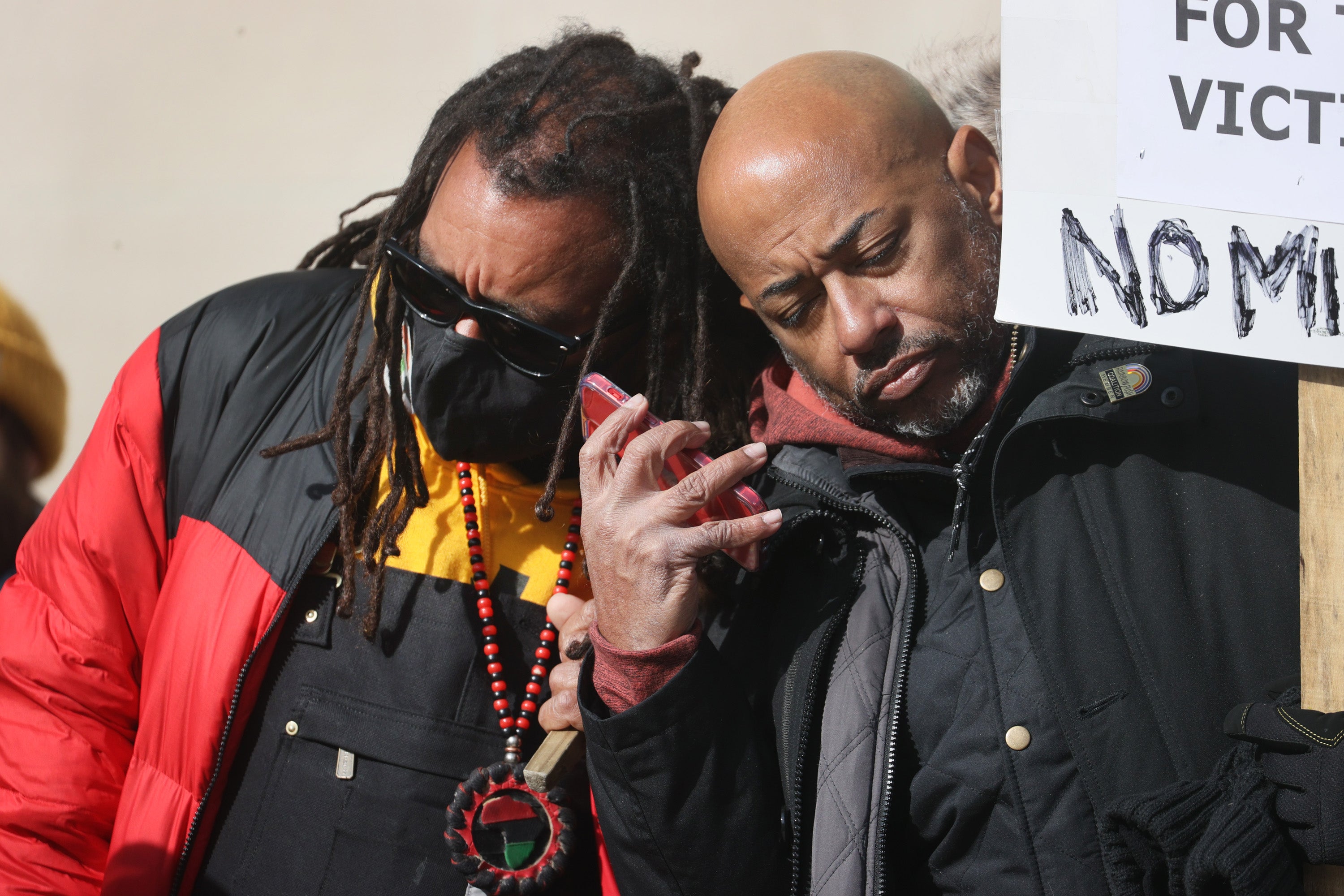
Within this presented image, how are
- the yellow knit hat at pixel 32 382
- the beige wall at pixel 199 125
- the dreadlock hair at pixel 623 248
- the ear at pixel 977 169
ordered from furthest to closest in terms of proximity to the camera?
the beige wall at pixel 199 125, the yellow knit hat at pixel 32 382, the dreadlock hair at pixel 623 248, the ear at pixel 977 169

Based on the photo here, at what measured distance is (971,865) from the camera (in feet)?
5.24

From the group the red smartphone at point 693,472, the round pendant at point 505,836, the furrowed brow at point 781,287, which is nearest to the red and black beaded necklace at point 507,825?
the round pendant at point 505,836

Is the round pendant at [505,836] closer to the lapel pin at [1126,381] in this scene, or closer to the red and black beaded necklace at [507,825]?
the red and black beaded necklace at [507,825]

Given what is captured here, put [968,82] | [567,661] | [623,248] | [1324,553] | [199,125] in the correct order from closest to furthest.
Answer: [1324,553] → [567,661] → [623,248] → [968,82] → [199,125]

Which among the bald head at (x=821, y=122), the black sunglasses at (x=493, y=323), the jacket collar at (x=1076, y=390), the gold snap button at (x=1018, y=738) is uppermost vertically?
the bald head at (x=821, y=122)

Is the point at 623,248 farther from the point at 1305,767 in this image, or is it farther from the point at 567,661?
the point at 1305,767

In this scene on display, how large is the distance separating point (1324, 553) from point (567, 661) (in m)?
1.22

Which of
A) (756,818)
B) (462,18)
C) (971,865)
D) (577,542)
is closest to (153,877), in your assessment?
(577,542)

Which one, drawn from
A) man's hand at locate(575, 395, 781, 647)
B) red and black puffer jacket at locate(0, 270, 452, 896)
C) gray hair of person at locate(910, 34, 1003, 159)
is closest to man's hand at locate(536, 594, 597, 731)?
man's hand at locate(575, 395, 781, 647)

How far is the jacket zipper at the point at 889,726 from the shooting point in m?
1.55

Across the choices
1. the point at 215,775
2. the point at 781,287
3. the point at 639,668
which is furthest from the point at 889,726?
the point at 215,775

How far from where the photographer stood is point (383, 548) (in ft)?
6.56

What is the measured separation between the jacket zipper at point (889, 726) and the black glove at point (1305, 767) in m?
0.48

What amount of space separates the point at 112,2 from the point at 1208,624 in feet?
11.7
